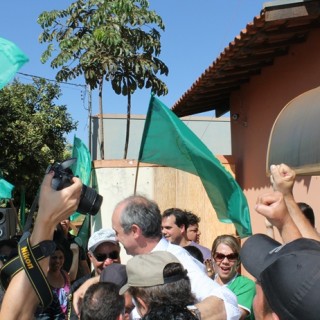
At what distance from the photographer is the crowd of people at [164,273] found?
60.8 inches

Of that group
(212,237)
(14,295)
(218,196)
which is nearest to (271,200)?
(14,295)

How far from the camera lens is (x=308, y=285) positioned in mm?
1463

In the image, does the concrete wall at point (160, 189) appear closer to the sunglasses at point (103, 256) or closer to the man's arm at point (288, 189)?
the sunglasses at point (103, 256)

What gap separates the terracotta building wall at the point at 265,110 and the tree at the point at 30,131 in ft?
24.7

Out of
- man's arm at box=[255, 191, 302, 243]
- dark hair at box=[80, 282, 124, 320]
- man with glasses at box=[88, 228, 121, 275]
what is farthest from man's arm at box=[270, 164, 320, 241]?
man with glasses at box=[88, 228, 121, 275]

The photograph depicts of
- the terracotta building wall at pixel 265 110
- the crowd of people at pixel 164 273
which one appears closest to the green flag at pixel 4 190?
the terracotta building wall at pixel 265 110

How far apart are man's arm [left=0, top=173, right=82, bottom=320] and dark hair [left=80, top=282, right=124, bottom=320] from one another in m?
0.90

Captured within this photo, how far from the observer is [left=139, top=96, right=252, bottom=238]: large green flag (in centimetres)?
516

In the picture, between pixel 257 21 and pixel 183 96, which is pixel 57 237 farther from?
pixel 183 96

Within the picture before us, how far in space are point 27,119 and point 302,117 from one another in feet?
44.5

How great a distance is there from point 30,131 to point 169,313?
14.6 metres

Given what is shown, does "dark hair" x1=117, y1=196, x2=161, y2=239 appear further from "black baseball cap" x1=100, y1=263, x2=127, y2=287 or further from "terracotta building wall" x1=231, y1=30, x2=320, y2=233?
"terracotta building wall" x1=231, y1=30, x2=320, y2=233

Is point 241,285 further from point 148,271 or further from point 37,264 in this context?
point 37,264

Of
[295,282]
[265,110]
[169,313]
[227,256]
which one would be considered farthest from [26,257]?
[265,110]
